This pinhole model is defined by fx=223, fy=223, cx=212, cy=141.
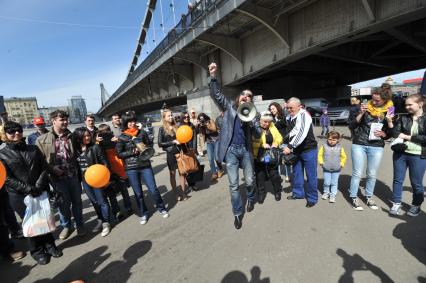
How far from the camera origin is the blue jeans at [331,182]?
388cm

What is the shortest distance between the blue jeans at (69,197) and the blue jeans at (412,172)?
4.91m

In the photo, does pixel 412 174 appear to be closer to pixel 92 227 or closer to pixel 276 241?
pixel 276 241

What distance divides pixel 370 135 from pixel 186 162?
316cm

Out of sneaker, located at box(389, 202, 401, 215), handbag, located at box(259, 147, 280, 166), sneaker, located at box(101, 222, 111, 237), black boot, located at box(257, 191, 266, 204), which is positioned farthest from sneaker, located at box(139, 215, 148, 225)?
sneaker, located at box(389, 202, 401, 215)

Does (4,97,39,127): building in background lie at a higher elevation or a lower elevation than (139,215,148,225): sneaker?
higher

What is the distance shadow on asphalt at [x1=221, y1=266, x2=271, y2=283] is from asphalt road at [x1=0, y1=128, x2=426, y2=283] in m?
0.01

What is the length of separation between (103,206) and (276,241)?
8.98ft

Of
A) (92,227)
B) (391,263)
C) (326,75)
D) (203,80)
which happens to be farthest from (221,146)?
(326,75)

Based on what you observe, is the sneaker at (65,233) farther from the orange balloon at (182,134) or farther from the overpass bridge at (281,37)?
the overpass bridge at (281,37)

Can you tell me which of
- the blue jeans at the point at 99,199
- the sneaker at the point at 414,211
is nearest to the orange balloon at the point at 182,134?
Answer: the blue jeans at the point at 99,199

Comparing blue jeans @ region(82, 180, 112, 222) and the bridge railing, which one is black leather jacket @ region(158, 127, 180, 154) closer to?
blue jeans @ region(82, 180, 112, 222)

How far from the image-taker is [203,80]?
1764 centimetres

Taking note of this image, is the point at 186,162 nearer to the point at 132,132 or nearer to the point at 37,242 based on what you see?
the point at 132,132

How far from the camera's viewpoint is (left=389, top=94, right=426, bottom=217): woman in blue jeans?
299cm
